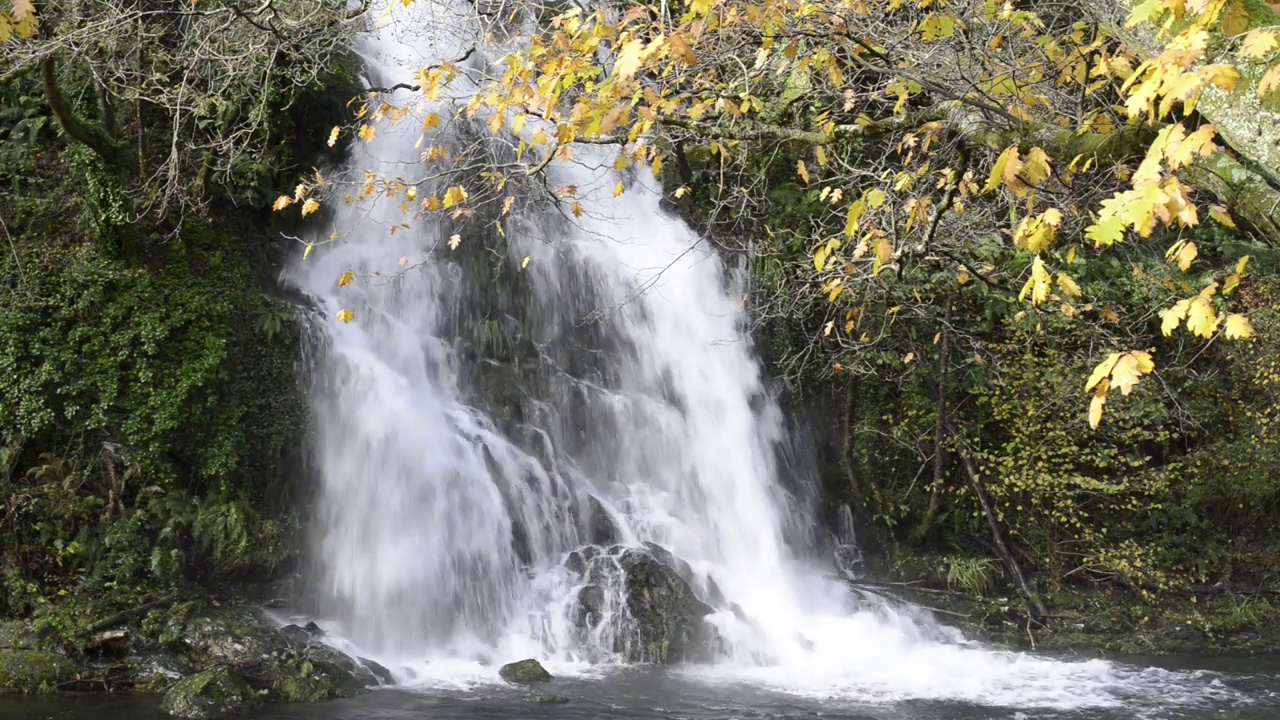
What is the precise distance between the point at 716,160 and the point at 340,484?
718 centimetres

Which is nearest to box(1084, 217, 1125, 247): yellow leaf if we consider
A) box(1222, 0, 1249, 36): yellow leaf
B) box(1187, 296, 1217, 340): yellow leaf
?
box(1187, 296, 1217, 340): yellow leaf

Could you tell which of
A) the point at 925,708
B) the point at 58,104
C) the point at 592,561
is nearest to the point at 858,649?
the point at 925,708

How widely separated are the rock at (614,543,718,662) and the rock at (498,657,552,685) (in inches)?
40.7

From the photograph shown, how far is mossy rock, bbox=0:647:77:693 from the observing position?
22.9ft

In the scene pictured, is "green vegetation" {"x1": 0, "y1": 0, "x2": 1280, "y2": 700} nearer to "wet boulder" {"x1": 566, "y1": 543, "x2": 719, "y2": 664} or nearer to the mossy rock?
the mossy rock

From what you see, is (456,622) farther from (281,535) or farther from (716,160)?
(716,160)

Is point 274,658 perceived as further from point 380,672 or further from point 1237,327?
point 1237,327

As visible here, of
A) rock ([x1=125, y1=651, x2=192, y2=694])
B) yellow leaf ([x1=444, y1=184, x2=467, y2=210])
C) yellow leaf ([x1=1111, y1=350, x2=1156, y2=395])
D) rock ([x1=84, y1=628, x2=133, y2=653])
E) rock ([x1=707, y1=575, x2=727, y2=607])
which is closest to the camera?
yellow leaf ([x1=1111, y1=350, x2=1156, y2=395])

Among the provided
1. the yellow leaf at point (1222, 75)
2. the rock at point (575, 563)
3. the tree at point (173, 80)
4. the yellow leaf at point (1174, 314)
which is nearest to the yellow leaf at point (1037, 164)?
the yellow leaf at point (1174, 314)

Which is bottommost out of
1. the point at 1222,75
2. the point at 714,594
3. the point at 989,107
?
the point at 714,594

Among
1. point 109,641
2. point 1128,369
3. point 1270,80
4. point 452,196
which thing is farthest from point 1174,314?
point 109,641

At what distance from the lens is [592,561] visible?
9.49 metres

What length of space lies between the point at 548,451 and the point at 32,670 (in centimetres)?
511

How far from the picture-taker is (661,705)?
740 centimetres
